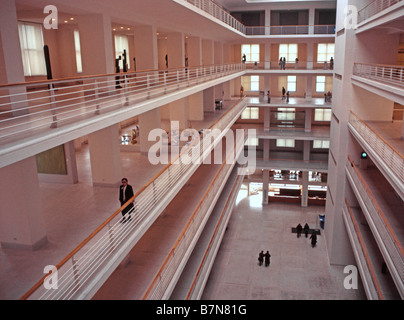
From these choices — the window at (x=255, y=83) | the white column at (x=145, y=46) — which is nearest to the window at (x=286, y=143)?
the window at (x=255, y=83)

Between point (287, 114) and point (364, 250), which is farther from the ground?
point (287, 114)

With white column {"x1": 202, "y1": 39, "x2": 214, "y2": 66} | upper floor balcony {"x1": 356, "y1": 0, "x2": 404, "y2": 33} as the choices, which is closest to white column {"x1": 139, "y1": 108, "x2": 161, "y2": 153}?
upper floor balcony {"x1": 356, "y1": 0, "x2": 404, "y2": 33}

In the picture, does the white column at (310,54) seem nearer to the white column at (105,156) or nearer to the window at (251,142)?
the window at (251,142)

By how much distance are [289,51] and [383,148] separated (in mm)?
13356

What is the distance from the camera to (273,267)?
11289 millimetres

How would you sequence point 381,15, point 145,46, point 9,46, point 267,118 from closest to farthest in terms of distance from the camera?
point 9,46
point 381,15
point 145,46
point 267,118

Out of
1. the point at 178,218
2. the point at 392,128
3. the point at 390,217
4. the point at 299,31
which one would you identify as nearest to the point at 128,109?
the point at 178,218

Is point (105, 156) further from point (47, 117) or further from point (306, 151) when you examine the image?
point (306, 151)

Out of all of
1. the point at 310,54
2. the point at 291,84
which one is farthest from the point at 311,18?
the point at 291,84

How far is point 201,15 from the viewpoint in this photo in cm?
761

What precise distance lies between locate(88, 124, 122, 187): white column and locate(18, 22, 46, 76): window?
2.49 meters

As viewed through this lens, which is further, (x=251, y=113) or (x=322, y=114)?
(x=251, y=113)

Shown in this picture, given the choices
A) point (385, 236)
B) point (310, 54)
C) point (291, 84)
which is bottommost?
point (385, 236)

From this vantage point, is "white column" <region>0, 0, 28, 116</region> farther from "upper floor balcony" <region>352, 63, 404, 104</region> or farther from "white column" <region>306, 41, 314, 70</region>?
"white column" <region>306, 41, 314, 70</region>
